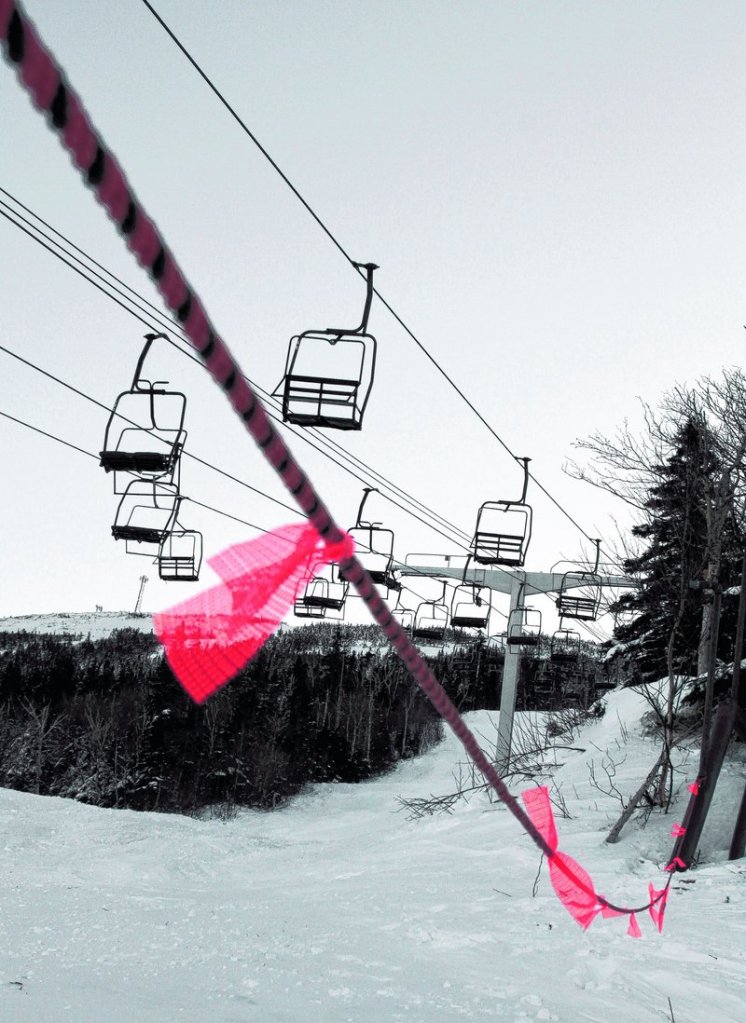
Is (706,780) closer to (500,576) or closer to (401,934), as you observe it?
(401,934)

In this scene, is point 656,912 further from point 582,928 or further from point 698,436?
point 698,436

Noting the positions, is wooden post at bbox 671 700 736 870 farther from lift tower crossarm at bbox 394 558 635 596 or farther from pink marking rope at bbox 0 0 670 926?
pink marking rope at bbox 0 0 670 926

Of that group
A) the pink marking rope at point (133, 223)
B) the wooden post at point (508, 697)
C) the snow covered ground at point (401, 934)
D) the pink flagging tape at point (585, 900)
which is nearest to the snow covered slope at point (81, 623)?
the wooden post at point (508, 697)

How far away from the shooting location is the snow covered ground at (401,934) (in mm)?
7664

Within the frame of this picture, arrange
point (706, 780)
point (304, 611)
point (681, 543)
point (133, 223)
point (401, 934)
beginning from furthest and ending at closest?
point (681, 543), point (304, 611), point (706, 780), point (401, 934), point (133, 223)

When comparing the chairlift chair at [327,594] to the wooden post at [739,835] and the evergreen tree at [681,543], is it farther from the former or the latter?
the wooden post at [739,835]

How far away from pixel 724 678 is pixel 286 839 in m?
22.0

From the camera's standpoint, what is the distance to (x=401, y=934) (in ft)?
34.9

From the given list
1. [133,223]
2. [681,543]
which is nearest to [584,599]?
[681,543]

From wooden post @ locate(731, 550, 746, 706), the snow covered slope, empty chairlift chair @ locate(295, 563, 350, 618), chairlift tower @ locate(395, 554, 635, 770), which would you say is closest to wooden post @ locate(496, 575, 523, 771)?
chairlift tower @ locate(395, 554, 635, 770)

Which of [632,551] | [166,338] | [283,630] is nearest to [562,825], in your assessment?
[632,551]

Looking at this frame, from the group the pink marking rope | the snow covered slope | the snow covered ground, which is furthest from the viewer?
the snow covered slope

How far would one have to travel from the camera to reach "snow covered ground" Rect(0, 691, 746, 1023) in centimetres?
766

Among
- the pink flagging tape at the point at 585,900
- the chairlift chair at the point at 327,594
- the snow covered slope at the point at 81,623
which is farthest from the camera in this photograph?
the snow covered slope at the point at 81,623
